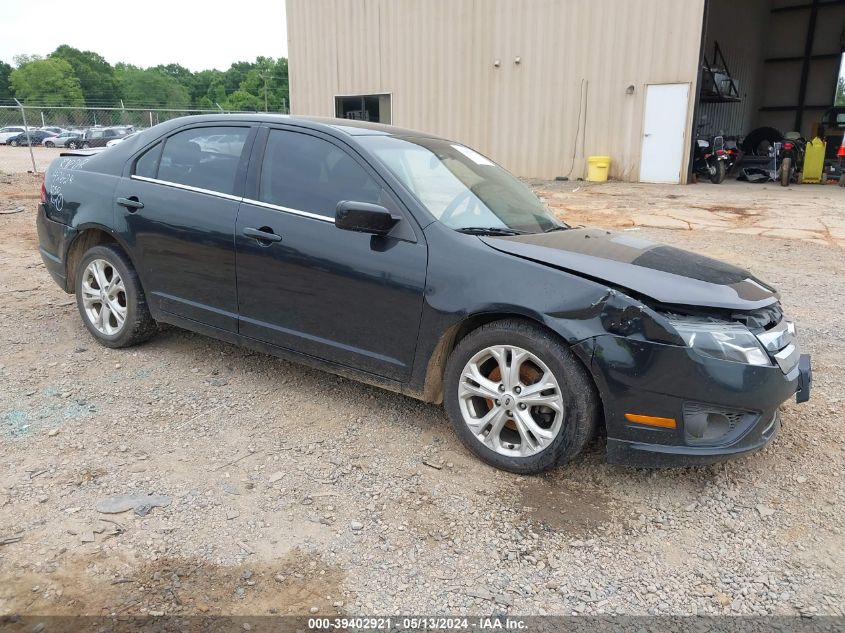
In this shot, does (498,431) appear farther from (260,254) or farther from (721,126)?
(721,126)

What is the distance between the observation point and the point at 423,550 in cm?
262

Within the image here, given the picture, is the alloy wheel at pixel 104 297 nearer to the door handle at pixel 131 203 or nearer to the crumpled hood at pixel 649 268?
the door handle at pixel 131 203

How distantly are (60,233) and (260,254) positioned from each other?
1.95 meters

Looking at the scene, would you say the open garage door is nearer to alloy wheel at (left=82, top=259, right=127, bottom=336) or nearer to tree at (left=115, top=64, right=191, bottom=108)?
alloy wheel at (left=82, top=259, right=127, bottom=336)

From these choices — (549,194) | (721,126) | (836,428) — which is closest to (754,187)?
(549,194)

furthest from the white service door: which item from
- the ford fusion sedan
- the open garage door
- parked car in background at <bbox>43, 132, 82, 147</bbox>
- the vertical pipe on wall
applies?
parked car in background at <bbox>43, 132, 82, 147</bbox>

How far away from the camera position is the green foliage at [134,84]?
218ft

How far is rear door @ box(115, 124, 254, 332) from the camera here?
3918 millimetres

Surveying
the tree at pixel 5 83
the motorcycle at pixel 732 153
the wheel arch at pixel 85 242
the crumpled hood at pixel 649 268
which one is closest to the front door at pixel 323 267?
the crumpled hood at pixel 649 268

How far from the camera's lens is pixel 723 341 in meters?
2.77

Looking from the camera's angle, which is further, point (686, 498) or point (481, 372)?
point (481, 372)

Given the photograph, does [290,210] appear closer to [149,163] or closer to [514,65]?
[149,163]

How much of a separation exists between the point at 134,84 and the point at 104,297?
77376 millimetres

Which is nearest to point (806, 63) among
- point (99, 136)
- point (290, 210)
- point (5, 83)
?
point (290, 210)
